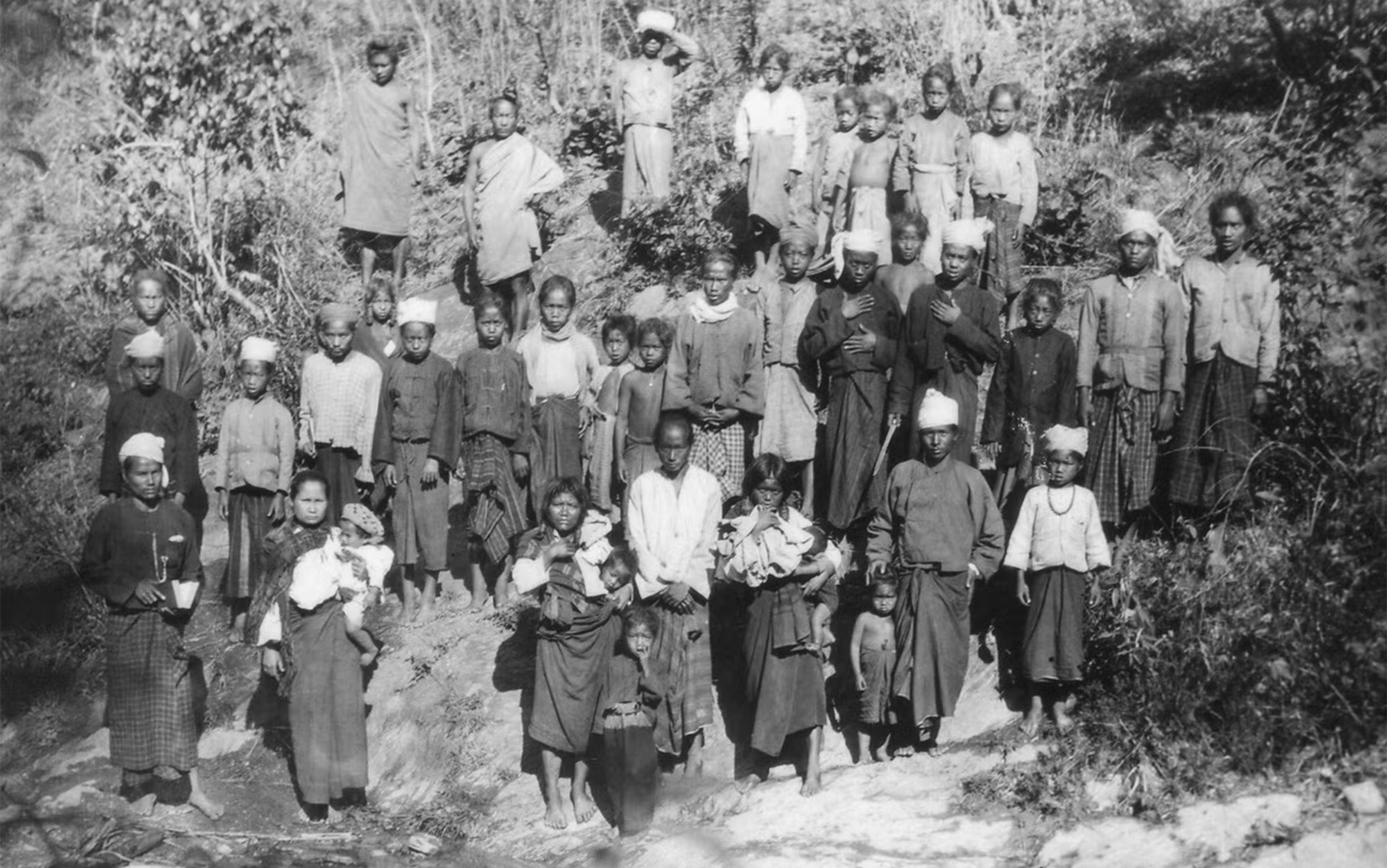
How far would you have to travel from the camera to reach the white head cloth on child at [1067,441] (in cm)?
724

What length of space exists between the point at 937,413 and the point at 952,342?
0.70 m

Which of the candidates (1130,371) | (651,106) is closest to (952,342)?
(1130,371)

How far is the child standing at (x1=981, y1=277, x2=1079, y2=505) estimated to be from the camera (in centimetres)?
768

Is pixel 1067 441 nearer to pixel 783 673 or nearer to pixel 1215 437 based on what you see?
pixel 1215 437

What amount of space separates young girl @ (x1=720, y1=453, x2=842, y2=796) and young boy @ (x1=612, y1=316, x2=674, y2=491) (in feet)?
3.02

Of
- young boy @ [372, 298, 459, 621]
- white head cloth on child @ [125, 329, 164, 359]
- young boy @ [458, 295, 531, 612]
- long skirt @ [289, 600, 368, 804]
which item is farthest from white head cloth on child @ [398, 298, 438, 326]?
long skirt @ [289, 600, 368, 804]

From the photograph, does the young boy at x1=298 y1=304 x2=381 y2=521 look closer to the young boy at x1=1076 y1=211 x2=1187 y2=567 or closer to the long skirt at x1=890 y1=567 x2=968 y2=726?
the long skirt at x1=890 y1=567 x2=968 y2=726

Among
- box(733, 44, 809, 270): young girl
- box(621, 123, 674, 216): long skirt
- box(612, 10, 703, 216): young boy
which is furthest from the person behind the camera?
box(621, 123, 674, 216): long skirt

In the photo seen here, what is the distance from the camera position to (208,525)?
10.6 m

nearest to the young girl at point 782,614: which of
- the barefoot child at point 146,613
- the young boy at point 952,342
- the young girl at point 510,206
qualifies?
the young boy at point 952,342

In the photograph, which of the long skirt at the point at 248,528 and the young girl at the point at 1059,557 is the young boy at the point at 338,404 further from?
the young girl at the point at 1059,557

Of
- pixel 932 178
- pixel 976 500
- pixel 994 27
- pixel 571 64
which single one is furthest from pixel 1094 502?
pixel 571 64

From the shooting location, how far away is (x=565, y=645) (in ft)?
24.8

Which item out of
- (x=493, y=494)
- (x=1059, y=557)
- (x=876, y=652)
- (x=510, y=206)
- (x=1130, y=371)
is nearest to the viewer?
(x=1059, y=557)
